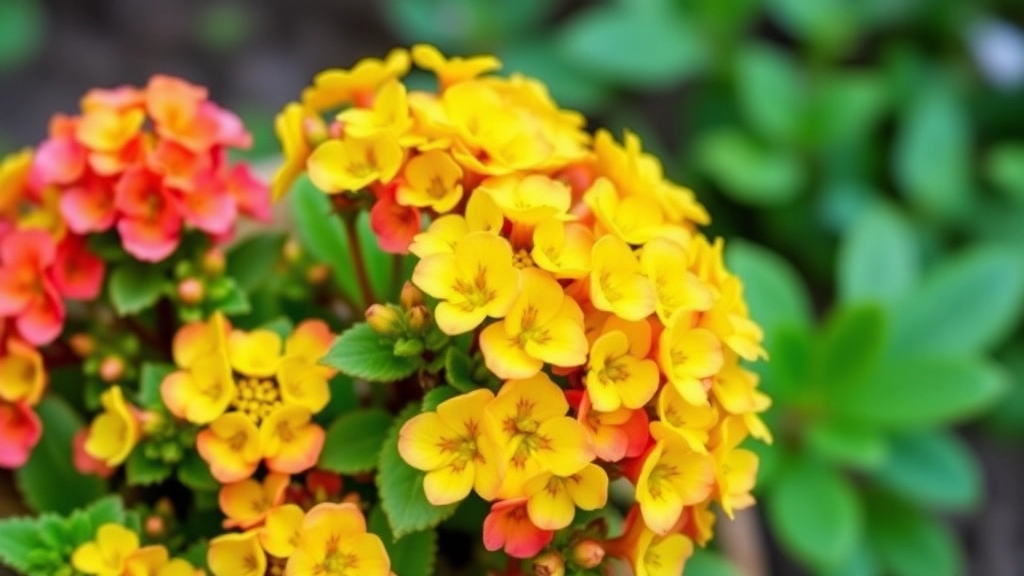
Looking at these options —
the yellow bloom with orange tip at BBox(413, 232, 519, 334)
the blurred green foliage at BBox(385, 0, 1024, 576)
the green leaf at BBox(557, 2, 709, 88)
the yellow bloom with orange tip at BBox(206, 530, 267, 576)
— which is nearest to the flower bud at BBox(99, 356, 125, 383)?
the yellow bloom with orange tip at BBox(206, 530, 267, 576)

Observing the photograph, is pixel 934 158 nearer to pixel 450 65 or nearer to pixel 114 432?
pixel 450 65

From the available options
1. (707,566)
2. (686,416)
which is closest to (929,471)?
(707,566)

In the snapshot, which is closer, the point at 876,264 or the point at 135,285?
the point at 135,285

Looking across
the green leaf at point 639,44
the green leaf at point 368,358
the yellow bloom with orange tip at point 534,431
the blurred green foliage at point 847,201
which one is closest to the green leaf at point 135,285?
the green leaf at point 368,358

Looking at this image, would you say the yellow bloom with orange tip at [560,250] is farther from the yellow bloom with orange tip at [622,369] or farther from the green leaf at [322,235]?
the green leaf at [322,235]

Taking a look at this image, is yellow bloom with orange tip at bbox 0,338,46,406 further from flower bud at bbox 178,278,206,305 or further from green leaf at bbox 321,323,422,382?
green leaf at bbox 321,323,422,382
